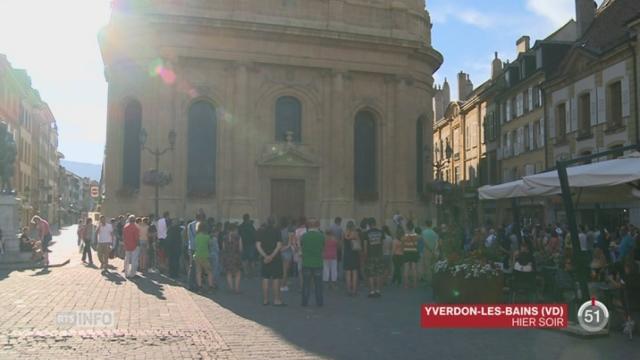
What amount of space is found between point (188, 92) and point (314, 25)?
662cm

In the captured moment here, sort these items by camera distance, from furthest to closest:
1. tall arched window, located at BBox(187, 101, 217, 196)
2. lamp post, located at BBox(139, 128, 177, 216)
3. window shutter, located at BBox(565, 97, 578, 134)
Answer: window shutter, located at BBox(565, 97, 578, 134), tall arched window, located at BBox(187, 101, 217, 196), lamp post, located at BBox(139, 128, 177, 216)

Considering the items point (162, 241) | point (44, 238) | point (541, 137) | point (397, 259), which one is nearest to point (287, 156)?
point (162, 241)

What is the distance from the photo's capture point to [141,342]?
8.78m

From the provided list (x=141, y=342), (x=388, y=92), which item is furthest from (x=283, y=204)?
(x=141, y=342)

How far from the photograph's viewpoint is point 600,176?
1016cm

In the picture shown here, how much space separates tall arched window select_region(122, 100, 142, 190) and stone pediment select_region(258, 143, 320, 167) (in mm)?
5539

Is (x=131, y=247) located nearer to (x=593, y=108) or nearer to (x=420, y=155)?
(x=420, y=155)

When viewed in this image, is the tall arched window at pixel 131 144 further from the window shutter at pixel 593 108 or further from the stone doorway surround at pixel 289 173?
Answer: the window shutter at pixel 593 108

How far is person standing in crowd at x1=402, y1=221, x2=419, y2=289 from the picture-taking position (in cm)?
1627

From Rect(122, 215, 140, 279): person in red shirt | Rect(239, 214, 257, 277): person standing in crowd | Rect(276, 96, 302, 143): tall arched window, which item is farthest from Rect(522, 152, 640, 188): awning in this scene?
Rect(276, 96, 302, 143): tall arched window

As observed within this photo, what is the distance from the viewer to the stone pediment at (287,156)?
29266mm

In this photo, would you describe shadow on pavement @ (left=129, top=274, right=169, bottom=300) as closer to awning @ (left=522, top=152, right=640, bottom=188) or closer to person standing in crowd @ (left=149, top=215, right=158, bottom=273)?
person standing in crowd @ (left=149, top=215, right=158, bottom=273)

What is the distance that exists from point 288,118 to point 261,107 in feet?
4.99

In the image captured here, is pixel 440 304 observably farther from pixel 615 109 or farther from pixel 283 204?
pixel 615 109
